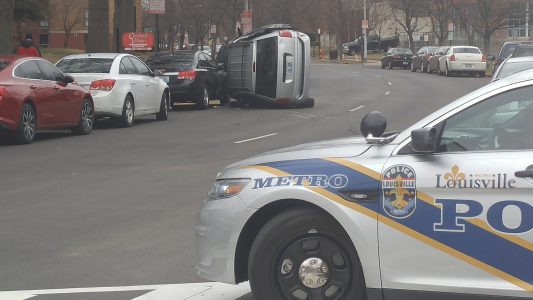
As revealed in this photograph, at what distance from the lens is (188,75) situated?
21609 mm

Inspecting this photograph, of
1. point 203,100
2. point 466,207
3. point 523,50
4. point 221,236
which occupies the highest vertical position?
point 523,50

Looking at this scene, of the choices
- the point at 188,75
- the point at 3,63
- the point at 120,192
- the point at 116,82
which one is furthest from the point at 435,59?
the point at 120,192

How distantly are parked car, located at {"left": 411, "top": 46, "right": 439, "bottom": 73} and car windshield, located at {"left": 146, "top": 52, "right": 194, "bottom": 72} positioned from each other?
27.9m

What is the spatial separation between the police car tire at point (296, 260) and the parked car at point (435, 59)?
39767 mm

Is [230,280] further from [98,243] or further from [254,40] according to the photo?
[254,40]

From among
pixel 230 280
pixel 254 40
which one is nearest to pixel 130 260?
pixel 230 280

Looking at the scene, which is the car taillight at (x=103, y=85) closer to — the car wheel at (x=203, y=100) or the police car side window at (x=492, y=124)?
the car wheel at (x=203, y=100)

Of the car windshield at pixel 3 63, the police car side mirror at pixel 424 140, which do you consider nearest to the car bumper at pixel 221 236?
the police car side mirror at pixel 424 140

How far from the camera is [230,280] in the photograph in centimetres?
486

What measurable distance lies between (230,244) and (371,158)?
104cm

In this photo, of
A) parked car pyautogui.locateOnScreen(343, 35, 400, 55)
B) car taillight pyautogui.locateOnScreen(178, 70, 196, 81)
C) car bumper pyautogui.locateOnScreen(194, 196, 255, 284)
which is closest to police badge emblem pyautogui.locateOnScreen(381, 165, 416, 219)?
car bumper pyautogui.locateOnScreen(194, 196, 255, 284)

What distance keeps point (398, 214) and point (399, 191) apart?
131mm

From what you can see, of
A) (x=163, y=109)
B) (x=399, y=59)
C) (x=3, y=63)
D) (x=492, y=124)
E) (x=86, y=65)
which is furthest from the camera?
(x=399, y=59)

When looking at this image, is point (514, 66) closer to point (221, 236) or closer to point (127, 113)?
point (221, 236)
